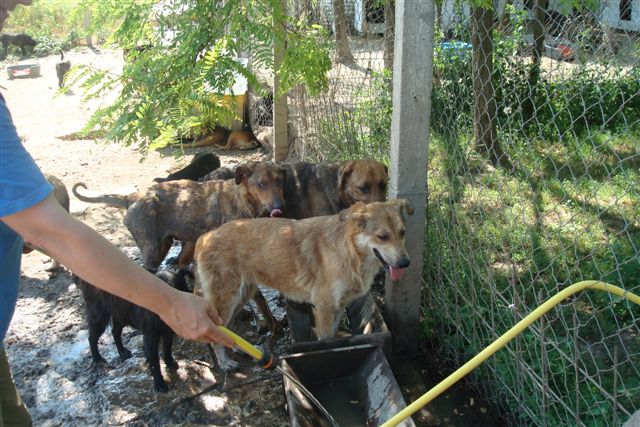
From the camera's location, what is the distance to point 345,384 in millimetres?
4289

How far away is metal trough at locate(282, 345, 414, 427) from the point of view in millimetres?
3859

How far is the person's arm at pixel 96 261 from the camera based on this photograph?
1835 millimetres

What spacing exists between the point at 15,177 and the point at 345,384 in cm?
307

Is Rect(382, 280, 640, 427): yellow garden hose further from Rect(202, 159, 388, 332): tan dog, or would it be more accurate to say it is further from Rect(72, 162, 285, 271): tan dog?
Rect(72, 162, 285, 271): tan dog

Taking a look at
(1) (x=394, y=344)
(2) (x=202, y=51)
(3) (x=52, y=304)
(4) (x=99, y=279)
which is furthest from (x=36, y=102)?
(4) (x=99, y=279)

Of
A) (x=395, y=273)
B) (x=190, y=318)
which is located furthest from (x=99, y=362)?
(x=190, y=318)

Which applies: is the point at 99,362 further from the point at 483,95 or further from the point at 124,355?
the point at 483,95

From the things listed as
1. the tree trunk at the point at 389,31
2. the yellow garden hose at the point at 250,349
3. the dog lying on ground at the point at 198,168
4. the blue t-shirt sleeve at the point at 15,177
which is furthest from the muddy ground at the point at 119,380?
the blue t-shirt sleeve at the point at 15,177

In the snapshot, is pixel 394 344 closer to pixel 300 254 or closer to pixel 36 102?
pixel 300 254

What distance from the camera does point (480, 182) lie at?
4.80 m

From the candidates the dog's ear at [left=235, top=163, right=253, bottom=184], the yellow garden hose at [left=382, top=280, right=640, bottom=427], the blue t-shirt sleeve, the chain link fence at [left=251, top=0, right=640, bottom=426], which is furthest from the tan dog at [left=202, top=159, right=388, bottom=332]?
the blue t-shirt sleeve

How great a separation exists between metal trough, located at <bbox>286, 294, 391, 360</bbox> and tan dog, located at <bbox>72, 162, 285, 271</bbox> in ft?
3.95

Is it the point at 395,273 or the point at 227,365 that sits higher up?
the point at 395,273

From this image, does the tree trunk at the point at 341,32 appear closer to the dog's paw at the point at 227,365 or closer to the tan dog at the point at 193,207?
the tan dog at the point at 193,207
